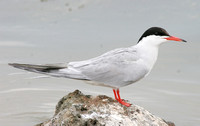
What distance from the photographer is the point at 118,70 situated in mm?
7305

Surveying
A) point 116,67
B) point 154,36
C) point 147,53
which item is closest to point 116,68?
point 116,67

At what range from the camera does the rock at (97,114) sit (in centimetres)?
648

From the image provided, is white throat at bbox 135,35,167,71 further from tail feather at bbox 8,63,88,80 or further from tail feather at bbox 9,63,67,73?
tail feather at bbox 9,63,67,73

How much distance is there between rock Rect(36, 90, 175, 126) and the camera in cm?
648

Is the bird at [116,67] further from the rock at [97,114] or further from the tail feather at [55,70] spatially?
the rock at [97,114]

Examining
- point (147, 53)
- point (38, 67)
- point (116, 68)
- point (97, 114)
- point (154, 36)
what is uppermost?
point (154, 36)

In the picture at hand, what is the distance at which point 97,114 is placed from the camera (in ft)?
21.8

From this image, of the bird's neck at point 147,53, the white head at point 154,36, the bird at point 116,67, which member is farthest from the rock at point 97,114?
the white head at point 154,36

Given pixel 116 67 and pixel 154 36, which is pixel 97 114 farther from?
pixel 154 36

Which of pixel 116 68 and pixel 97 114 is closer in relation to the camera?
pixel 97 114

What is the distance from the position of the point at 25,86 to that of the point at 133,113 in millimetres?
4031

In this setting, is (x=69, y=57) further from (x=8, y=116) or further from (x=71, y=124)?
(x=71, y=124)

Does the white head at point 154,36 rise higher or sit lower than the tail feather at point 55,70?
higher

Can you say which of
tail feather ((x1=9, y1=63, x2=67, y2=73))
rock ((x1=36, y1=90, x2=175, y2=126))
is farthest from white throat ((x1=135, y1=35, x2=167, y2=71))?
tail feather ((x1=9, y1=63, x2=67, y2=73))
